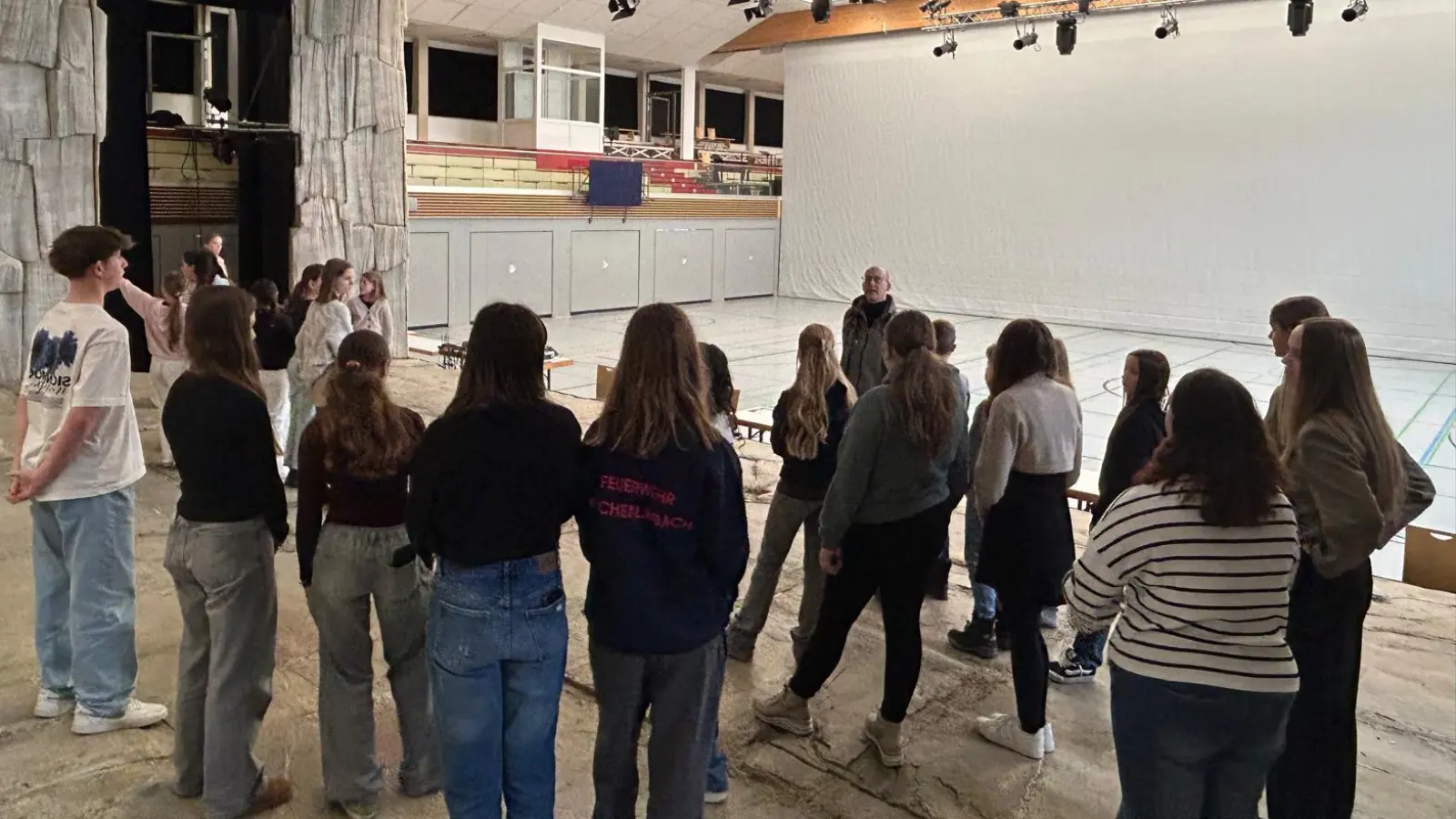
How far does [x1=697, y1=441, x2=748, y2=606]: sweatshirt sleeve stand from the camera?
2.35 meters

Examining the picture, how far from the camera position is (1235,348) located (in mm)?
16703

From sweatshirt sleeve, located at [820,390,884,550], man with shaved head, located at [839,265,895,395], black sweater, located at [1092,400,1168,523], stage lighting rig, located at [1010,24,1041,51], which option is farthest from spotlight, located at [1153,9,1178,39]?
sweatshirt sleeve, located at [820,390,884,550]

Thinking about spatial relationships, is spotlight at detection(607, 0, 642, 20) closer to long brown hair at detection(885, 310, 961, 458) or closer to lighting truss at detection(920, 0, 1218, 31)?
lighting truss at detection(920, 0, 1218, 31)

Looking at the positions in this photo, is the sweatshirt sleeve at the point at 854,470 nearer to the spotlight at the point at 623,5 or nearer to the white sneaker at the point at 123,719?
the white sneaker at the point at 123,719

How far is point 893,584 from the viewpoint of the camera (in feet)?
10.6

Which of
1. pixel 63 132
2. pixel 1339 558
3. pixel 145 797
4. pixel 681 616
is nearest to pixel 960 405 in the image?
pixel 1339 558

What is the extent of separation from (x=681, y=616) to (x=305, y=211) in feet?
32.1

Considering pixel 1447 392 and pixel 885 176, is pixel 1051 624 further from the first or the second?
pixel 885 176

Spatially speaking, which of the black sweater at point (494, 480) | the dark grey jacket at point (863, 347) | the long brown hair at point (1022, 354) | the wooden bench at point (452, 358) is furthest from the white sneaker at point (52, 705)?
the wooden bench at point (452, 358)

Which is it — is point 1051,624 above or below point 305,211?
below

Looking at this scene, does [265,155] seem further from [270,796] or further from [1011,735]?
[1011,735]

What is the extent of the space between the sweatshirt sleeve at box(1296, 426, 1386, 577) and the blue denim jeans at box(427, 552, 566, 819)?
1.74 m

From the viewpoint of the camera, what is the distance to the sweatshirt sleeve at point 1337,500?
8.28 feet

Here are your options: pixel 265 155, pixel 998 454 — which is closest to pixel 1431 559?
pixel 998 454
